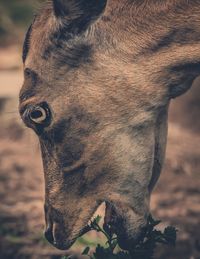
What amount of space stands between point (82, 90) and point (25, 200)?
8.20ft

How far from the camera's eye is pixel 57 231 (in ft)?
12.6

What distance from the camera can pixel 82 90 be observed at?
3.69 meters

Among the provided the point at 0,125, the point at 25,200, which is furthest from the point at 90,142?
the point at 0,125

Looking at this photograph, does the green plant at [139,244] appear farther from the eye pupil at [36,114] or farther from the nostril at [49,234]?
the eye pupil at [36,114]

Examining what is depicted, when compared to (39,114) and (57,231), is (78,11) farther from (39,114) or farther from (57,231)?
(57,231)

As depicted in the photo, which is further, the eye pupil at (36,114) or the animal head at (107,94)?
the eye pupil at (36,114)

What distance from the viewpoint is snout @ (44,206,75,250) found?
3.84 meters

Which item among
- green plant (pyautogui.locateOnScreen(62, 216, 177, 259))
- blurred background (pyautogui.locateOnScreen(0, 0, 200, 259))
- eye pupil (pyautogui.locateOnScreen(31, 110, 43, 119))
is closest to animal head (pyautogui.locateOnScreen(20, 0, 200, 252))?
eye pupil (pyautogui.locateOnScreen(31, 110, 43, 119))

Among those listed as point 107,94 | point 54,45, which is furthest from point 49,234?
point 54,45

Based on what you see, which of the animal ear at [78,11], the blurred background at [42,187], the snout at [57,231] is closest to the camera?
the animal ear at [78,11]

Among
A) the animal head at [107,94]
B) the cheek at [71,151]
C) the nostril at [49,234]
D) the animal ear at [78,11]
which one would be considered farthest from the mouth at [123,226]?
the animal ear at [78,11]

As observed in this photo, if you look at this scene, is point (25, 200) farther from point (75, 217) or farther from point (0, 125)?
point (0, 125)

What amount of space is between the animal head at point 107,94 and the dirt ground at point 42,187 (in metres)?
0.58

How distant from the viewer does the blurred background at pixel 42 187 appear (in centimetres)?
482
